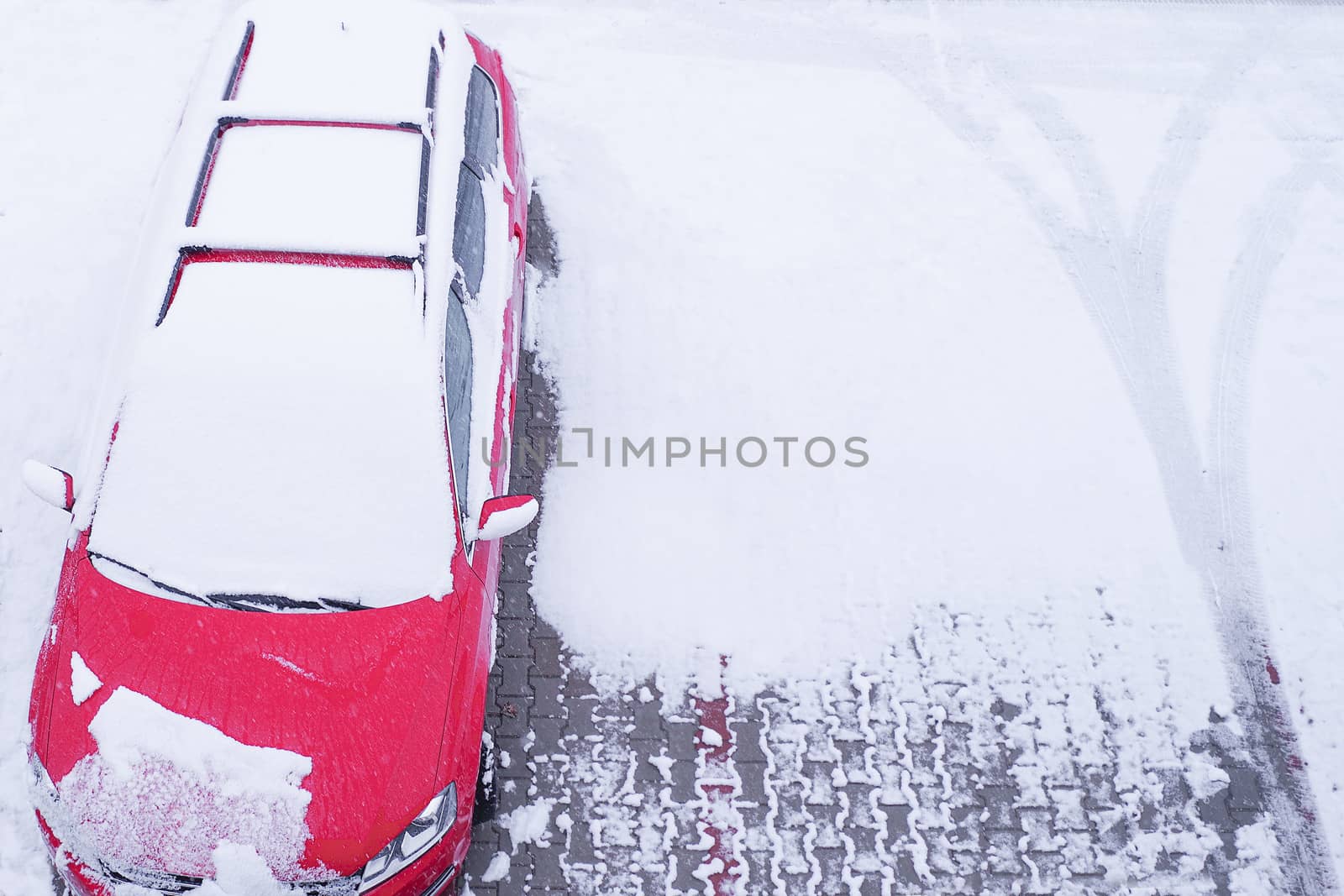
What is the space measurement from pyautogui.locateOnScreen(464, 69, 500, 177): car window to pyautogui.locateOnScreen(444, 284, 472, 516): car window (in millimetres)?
897

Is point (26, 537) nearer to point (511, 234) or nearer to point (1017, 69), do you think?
point (511, 234)

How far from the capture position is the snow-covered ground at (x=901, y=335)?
167 inches

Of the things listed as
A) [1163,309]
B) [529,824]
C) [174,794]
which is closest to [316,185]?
[174,794]

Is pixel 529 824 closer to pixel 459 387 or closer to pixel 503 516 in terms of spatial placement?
pixel 503 516

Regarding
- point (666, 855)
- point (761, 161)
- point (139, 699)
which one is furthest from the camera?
point (761, 161)

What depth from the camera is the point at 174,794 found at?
2811 mm

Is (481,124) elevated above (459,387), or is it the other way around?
(481,124)

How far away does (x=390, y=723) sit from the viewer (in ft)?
9.87

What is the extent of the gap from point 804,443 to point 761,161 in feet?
7.72

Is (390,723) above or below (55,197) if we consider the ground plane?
below

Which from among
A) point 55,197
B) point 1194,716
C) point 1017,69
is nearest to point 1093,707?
point 1194,716

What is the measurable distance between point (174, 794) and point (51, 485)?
52.7 inches

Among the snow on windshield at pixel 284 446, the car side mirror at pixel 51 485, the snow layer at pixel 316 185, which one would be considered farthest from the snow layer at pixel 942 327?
the car side mirror at pixel 51 485

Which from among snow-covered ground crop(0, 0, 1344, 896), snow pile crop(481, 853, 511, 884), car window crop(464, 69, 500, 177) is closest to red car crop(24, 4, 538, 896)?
snow pile crop(481, 853, 511, 884)
